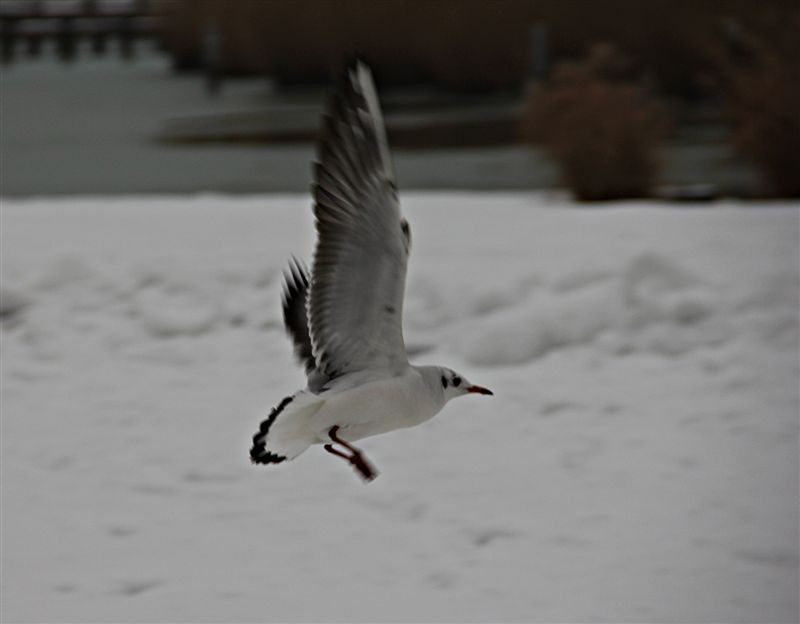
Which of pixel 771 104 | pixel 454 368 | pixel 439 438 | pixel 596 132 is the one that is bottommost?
pixel 439 438

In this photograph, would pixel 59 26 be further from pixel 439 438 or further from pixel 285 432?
pixel 285 432

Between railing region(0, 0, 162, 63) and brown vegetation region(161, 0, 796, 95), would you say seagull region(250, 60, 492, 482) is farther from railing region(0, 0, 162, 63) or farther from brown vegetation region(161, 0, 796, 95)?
brown vegetation region(161, 0, 796, 95)

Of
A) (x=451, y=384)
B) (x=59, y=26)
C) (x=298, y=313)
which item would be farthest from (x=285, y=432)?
(x=59, y=26)

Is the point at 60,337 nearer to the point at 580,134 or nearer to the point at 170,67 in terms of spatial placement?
the point at 580,134

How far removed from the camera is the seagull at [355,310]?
206 cm

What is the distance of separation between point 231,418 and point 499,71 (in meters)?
8.10

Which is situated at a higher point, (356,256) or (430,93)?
(356,256)

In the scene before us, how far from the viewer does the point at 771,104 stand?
7.47 m

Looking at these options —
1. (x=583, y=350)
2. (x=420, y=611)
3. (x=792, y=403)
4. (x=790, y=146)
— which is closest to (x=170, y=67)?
(x=790, y=146)

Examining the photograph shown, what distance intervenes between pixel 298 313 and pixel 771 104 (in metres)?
5.48

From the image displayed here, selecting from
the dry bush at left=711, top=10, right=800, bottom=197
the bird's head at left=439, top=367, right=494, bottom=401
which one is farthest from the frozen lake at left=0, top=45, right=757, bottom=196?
the bird's head at left=439, top=367, right=494, bottom=401

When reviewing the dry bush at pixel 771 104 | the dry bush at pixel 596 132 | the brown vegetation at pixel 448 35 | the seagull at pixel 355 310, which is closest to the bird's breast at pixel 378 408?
the seagull at pixel 355 310

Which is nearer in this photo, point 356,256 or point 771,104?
point 356,256

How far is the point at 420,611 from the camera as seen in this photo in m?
3.80
